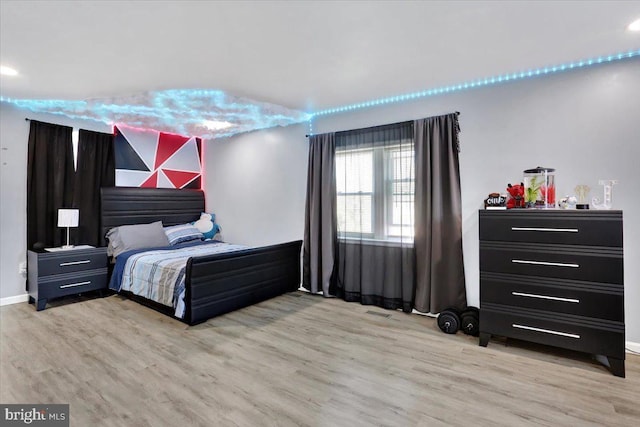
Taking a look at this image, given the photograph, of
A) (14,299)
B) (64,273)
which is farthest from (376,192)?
(14,299)

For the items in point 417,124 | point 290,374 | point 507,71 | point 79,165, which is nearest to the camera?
point 290,374

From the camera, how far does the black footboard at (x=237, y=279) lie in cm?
316

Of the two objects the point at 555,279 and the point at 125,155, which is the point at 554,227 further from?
the point at 125,155

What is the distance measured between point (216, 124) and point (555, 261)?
169 inches

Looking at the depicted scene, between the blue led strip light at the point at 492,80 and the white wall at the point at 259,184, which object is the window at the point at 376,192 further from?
the white wall at the point at 259,184

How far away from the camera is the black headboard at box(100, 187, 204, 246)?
14.6 feet

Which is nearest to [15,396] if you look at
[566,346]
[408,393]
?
[408,393]

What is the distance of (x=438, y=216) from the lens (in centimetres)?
331

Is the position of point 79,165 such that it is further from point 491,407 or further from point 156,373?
point 491,407

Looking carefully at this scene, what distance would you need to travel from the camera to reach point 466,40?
2.29 m

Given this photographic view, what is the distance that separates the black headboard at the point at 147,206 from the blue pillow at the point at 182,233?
0.23 metres

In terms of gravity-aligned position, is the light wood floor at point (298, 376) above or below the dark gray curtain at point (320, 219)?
below

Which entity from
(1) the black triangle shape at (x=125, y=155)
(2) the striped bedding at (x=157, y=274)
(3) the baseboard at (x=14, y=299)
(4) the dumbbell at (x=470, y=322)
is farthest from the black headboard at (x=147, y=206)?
(4) the dumbbell at (x=470, y=322)

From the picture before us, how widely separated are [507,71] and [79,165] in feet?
16.9
